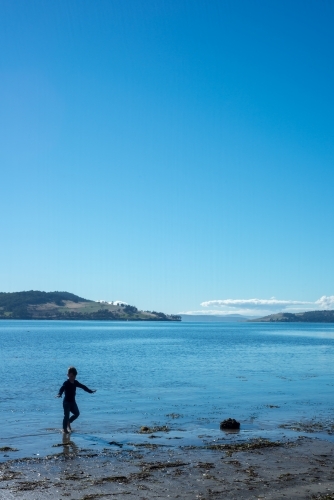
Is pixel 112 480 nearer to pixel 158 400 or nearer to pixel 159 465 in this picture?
pixel 159 465

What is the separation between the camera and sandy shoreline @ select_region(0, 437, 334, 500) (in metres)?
12.1

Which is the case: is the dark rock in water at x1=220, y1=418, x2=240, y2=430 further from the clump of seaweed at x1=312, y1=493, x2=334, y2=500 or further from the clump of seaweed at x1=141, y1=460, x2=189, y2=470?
the clump of seaweed at x1=312, y1=493, x2=334, y2=500

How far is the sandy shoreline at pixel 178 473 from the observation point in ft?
39.6

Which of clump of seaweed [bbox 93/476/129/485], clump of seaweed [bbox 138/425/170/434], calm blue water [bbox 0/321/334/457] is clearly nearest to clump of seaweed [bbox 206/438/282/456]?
calm blue water [bbox 0/321/334/457]

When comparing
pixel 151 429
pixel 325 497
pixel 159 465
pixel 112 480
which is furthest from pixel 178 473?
Answer: pixel 151 429

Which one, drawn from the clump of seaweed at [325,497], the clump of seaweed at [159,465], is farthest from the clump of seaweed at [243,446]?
the clump of seaweed at [325,497]

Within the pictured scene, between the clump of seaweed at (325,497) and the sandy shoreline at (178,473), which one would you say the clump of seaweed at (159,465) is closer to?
the sandy shoreline at (178,473)

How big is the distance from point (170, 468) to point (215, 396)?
16.2 meters

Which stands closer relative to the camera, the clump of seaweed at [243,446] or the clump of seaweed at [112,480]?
the clump of seaweed at [112,480]

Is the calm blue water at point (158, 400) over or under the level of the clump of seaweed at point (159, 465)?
under

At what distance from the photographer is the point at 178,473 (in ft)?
45.3

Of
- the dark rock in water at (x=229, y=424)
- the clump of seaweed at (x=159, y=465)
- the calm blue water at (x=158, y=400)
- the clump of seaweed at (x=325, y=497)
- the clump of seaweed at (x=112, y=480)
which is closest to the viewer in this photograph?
the clump of seaweed at (x=325, y=497)

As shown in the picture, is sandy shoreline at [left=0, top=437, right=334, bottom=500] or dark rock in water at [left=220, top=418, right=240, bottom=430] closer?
sandy shoreline at [left=0, top=437, right=334, bottom=500]

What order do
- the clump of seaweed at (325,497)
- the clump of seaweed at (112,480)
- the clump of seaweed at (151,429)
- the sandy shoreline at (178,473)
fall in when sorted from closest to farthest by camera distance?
the clump of seaweed at (325,497), the sandy shoreline at (178,473), the clump of seaweed at (112,480), the clump of seaweed at (151,429)
